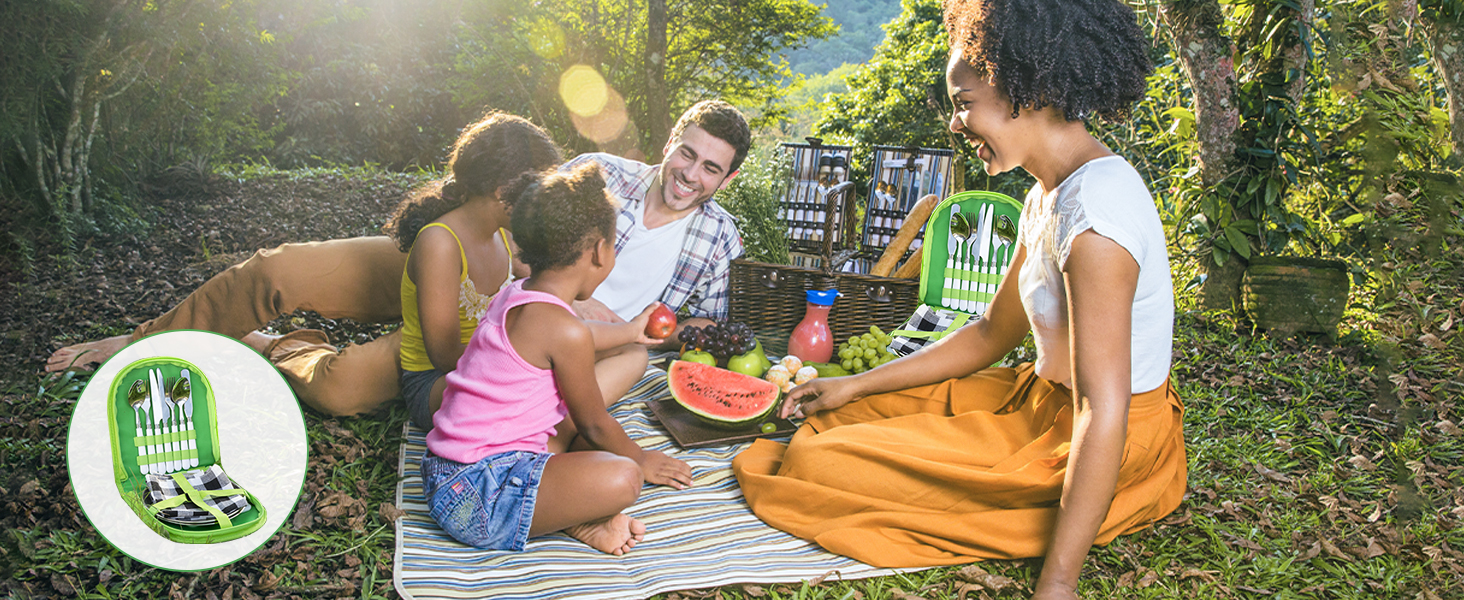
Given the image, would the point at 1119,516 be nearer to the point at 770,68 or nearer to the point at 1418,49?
the point at 1418,49

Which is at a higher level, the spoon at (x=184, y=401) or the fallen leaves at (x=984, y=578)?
the spoon at (x=184, y=401)

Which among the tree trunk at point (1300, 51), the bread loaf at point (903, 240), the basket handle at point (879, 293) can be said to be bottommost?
the basket handle at point (879, 293)

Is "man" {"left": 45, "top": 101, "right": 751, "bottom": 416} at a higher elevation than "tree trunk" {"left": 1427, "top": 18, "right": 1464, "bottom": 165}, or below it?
below

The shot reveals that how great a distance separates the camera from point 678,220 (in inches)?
165

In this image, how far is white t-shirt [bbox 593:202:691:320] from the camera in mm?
4148

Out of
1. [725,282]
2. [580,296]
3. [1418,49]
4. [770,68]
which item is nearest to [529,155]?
[580,296]

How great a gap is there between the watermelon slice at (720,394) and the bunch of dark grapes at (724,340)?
0.50 feet

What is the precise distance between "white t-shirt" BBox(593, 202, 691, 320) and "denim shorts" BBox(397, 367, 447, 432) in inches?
44.0

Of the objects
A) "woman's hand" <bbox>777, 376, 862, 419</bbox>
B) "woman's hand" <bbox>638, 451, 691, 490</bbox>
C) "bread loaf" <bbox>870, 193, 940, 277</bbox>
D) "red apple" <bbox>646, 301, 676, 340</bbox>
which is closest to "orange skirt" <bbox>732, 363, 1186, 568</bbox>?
"woman's hand" <bbox>777, 376, 862, 419</bbox>

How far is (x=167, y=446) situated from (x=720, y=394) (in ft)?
6.65

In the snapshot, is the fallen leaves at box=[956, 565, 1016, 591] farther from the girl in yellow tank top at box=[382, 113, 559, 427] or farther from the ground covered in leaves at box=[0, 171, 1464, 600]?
the girl in yellow tank top at box=[382, 113, 559, 427]

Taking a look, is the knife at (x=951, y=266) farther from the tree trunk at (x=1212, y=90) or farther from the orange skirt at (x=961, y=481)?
the tree trunk at (x=1212, y=90)

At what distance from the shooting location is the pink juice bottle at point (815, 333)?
4078 millimetres

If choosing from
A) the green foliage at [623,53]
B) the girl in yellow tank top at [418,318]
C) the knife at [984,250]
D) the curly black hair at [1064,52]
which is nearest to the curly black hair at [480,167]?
the girl in yellow tank top at [418,318]
